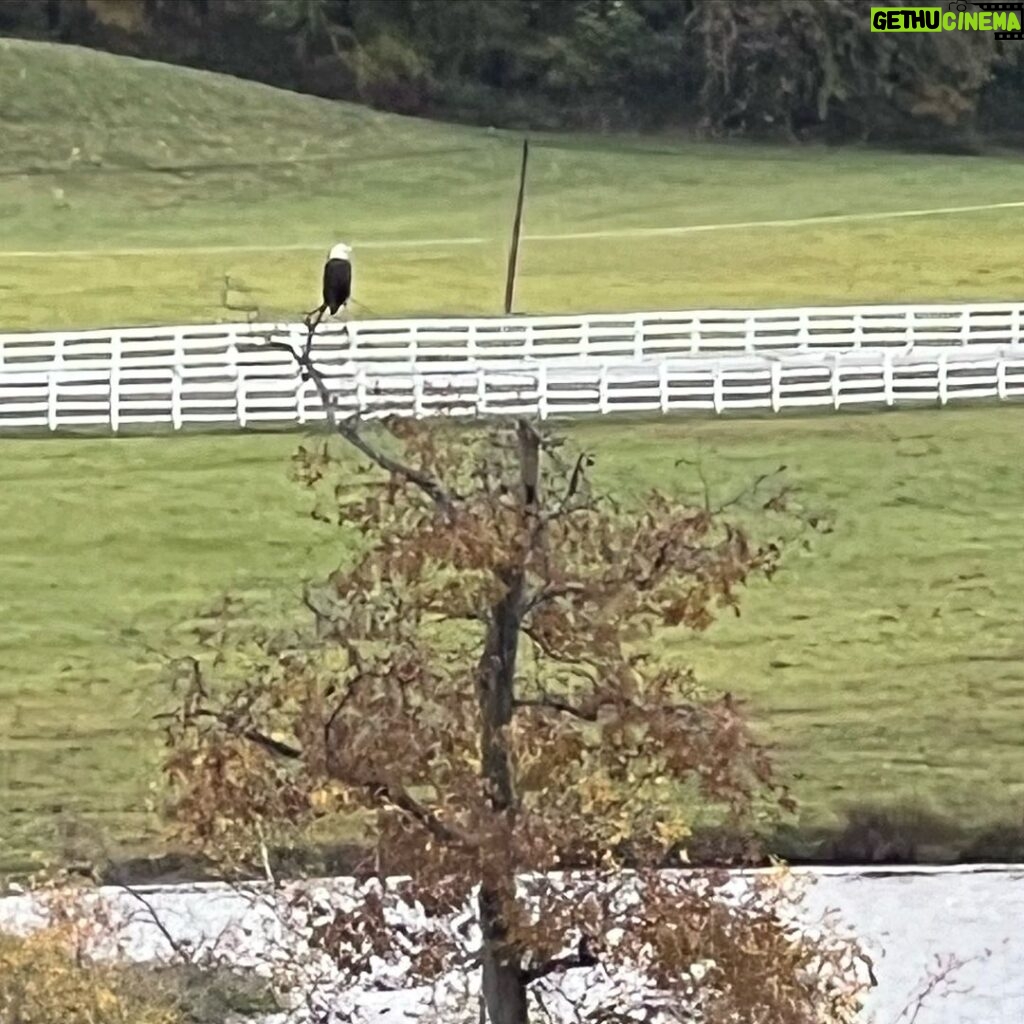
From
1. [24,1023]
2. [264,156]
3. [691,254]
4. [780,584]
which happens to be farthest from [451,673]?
[264,156]

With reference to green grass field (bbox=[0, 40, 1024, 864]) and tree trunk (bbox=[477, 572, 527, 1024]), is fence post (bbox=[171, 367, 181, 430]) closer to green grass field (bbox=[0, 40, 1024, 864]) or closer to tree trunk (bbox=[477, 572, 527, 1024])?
green grass field (bbox=[0, 40, 1024, 864])

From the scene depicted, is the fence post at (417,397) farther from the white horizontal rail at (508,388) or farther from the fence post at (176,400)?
the fence post at (176,400)

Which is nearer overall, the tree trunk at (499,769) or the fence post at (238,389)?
the tree trunk at (499,769)

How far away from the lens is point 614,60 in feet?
57.1

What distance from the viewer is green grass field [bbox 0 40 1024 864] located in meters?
11.1

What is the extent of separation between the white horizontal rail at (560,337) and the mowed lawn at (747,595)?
2.32ft

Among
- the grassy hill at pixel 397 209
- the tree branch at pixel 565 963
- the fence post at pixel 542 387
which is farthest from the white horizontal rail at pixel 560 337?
the tree branch at pixel 565 963

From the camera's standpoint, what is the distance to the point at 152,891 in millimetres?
9562

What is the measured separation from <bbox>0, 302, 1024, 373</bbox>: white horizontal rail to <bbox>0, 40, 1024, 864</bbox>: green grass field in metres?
0.49

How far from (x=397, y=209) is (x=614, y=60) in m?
2.79

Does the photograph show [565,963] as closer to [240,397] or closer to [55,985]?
[55,985]

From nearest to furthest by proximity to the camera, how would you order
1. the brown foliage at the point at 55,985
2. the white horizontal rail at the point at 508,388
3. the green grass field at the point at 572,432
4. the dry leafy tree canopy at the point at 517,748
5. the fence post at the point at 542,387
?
the dry leafy tree canopy at the point at 517,748 → the brown foliage at the point at 55,985 → the green grass field at the point at 572,432 → the fence post at the point at 542,387 → the white horizontal rail at the point at 508,388

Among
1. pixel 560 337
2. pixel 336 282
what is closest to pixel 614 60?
pixel 560 337

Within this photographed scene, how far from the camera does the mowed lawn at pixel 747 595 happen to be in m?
10.8
